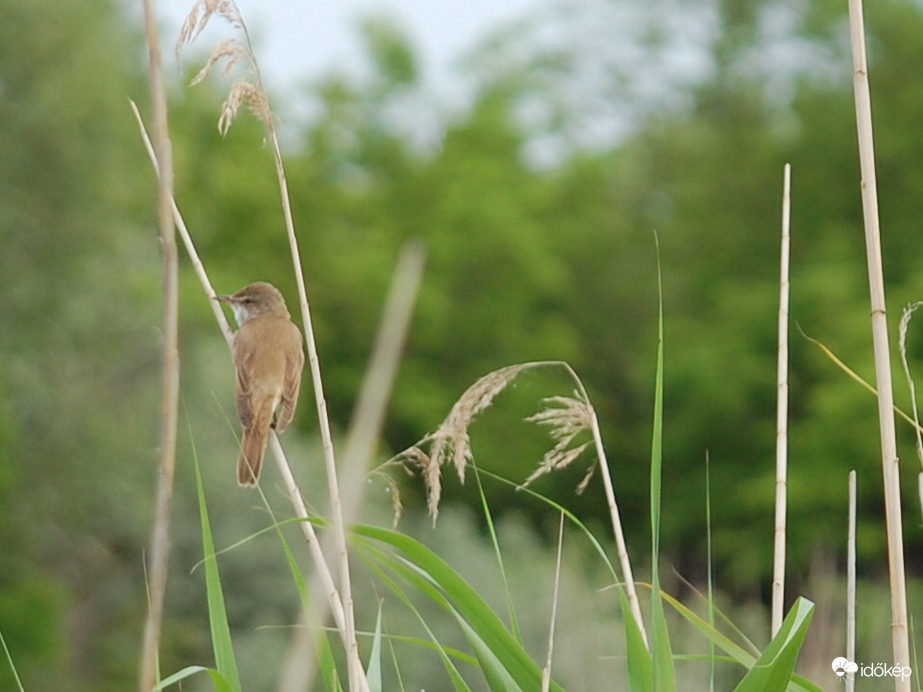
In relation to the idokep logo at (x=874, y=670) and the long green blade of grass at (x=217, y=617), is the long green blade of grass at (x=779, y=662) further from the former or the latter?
the long green blade of grass at (x=217, y=617)

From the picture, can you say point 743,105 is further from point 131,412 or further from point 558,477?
point 131,412

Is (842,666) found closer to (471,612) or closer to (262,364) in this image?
(471,612)

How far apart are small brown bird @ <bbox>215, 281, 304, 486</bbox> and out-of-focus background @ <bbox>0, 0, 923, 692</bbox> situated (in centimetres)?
1121

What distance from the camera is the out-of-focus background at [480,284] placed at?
19.7m

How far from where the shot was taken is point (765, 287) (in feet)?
96.2

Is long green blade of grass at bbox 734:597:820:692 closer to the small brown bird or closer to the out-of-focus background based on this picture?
the small brown bird

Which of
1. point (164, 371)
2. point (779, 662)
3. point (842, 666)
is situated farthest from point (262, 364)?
point (164, 371)

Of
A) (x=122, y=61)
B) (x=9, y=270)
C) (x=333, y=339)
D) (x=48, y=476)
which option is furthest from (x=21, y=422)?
(x=333, y=339)

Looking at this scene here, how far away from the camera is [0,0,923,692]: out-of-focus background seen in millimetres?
19734

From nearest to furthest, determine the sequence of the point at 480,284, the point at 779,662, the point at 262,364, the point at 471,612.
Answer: the point at 779,662, the point at 471,612, the point at 262,364, the point at 480,284

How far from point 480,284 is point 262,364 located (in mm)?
30114

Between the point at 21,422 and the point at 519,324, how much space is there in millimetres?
15341

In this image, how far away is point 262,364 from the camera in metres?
4.04

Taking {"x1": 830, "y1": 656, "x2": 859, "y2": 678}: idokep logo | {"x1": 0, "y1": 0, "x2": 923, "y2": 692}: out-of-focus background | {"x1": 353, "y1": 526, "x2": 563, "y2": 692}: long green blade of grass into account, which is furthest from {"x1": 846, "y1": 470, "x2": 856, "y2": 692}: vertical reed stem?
{"x1": 0, "y1": 0, "x2": 923, "y2": 692}: out-of-focus background
